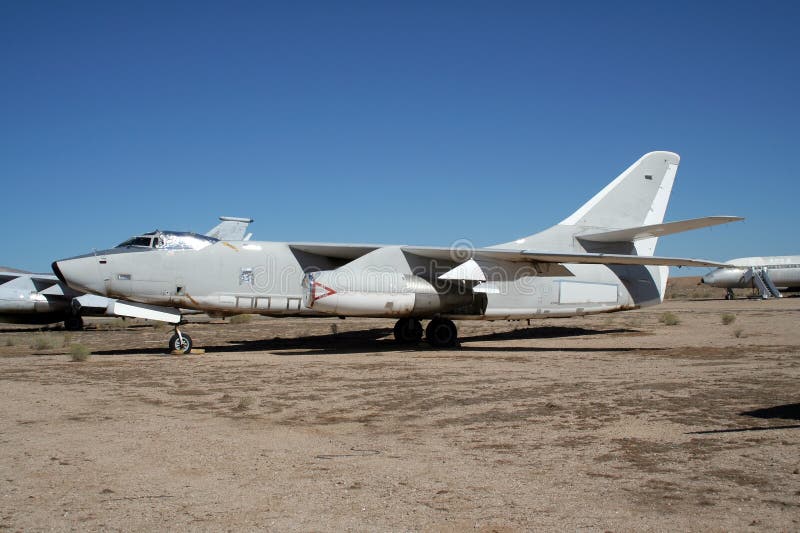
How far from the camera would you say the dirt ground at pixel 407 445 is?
168 inches

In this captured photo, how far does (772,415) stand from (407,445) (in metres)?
3.98

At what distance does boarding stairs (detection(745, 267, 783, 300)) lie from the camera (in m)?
44.9

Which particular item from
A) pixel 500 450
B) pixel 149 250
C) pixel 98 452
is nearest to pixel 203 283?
pixel 149 250

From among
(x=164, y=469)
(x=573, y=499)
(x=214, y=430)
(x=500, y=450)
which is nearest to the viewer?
(x=573, y=499)

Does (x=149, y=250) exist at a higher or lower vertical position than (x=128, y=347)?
higher

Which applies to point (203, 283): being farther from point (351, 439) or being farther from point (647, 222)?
point (647, 222)

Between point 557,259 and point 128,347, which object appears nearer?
point 557,259

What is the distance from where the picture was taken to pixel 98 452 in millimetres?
5949

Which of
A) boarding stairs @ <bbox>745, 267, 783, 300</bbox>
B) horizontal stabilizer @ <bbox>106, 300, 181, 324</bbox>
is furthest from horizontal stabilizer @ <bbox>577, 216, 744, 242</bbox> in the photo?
boarding stairs @ <bbox>745, 267, 783, 300</bbox>

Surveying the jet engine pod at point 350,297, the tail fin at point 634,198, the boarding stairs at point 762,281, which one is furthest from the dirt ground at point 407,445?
the boarding stairs at point 762,281

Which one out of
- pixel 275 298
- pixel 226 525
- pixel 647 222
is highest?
pixel 647 222

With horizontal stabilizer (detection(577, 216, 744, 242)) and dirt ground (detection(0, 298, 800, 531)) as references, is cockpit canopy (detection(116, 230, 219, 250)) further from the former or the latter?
horizontal stabilizer (detection(577, 216, 744, 242))

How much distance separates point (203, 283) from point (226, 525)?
12.2 metres

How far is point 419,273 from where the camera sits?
16891mm
